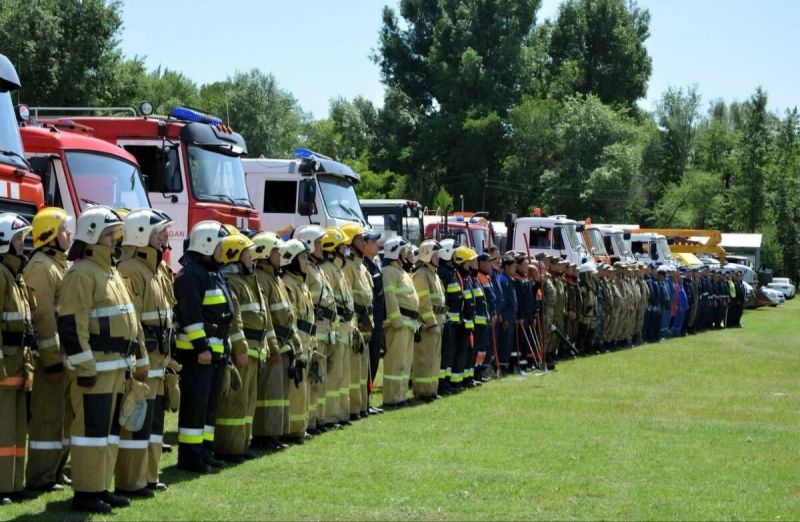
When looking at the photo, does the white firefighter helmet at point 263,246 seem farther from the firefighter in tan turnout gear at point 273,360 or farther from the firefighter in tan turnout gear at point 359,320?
the firefighter in tan turnout gear at point 359,320

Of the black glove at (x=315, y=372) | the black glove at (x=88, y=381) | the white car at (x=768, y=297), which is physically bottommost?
the white car at (x=768, y=297)

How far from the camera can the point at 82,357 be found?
348 inches

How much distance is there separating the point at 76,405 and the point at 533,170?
63.7 metres

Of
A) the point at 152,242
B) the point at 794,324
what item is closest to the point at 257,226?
the point at 152,242

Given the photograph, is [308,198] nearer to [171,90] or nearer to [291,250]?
[291,250]

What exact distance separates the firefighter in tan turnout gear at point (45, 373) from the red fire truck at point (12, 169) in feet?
4.58

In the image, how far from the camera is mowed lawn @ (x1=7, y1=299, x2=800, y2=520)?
9359 millimetres

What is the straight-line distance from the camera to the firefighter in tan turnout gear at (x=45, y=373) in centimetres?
957

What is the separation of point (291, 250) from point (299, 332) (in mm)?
906

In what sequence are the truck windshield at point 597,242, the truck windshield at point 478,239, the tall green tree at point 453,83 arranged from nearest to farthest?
the truck windshield at point 478,239 < the truck windshield at point 597,242 < the tall green tree at point 453,83

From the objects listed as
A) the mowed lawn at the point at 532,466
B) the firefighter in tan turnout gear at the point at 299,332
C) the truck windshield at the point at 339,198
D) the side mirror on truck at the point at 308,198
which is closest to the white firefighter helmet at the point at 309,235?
the firefighter in tan turnout gear at the point at 299,332

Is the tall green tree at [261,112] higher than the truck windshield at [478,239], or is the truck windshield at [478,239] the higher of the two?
the tall green tree at [261,112]

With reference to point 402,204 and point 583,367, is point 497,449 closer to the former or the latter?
point 583,367

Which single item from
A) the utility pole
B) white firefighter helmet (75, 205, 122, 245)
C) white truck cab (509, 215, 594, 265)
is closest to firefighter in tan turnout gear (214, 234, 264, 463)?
white firefighter helmet (75, 205, 122, 245)
